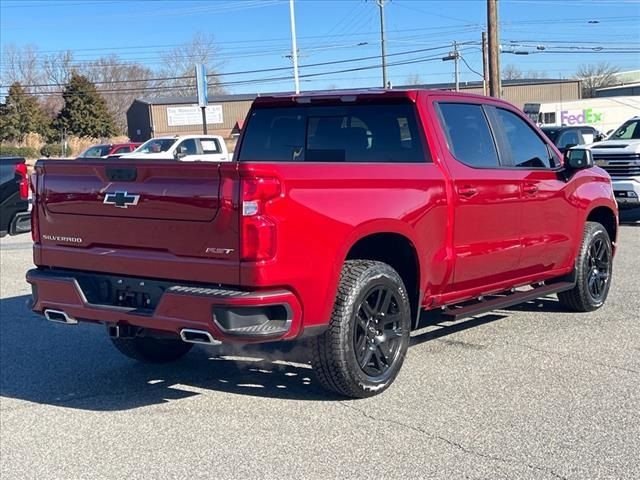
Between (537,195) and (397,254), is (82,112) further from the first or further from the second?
(397,254)

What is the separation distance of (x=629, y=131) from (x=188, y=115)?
60.5m

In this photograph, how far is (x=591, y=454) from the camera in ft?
13.6

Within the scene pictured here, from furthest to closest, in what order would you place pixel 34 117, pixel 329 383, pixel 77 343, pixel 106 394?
pixel 34 117 < pixel 77 343 < pixel 106 394 < pixel 329 383

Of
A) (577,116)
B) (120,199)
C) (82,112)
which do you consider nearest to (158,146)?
(120,199)

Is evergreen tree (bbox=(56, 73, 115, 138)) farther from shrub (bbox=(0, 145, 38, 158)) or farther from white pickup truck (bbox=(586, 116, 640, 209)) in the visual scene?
white pickup truck (bbox=(586, 116, 640, 209))

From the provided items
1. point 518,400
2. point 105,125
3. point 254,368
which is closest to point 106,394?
Answer: point 254,368

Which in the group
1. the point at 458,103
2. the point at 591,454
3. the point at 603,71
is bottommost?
the point at 591,454

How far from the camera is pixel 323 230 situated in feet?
15.2

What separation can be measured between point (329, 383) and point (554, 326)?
2.89 metres

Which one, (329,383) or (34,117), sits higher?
(34,117)

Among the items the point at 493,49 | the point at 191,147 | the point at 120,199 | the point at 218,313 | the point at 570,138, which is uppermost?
the point at 493,49

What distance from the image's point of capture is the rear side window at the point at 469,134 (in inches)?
234

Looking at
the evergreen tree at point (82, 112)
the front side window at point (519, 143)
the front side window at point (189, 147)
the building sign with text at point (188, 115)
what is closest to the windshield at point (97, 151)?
the front side window at point (189, 147)

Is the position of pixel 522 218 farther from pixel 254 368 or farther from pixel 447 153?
pixel 254 368
